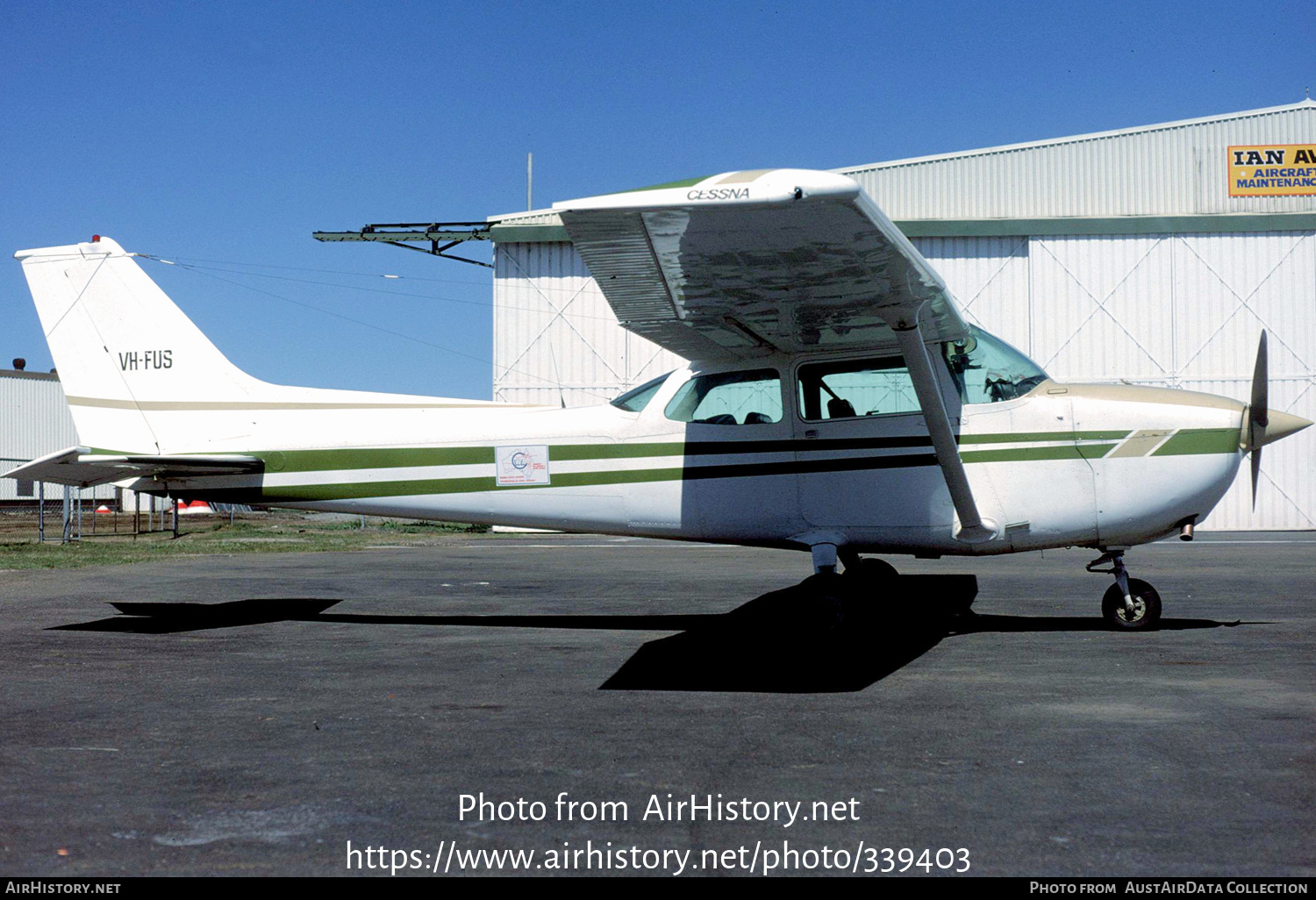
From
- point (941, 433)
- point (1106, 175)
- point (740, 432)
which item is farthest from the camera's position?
point (1106, 175)

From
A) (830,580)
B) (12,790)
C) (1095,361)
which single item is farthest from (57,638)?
(1095,361)

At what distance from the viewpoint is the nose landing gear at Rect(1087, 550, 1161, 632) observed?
7770mm

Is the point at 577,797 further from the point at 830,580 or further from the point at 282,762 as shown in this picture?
the point at 830,580

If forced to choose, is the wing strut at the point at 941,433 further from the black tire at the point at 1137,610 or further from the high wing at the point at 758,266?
the black tire at the point at 1137,610

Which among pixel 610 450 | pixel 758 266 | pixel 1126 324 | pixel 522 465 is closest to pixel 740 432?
pixel 610 450

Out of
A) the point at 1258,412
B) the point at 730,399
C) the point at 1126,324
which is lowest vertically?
the point at 1258,412

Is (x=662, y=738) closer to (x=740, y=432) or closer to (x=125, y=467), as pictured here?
(x=740, y=432)

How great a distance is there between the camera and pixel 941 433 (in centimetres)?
721

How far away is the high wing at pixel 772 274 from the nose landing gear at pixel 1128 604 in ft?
3.68

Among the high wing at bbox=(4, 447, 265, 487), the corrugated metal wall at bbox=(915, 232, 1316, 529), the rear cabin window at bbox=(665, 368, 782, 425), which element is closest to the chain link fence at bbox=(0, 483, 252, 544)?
the high wing at bbox=(4, 447, 265, 487)

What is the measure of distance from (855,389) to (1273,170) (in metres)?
24.1

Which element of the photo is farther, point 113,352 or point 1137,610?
point 113,352

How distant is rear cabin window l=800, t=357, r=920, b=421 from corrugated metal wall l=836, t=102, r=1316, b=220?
794 inches

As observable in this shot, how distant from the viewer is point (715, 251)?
5789mm
